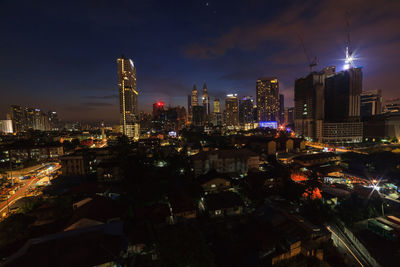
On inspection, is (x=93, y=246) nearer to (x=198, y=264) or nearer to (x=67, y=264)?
(x=67, y=264)

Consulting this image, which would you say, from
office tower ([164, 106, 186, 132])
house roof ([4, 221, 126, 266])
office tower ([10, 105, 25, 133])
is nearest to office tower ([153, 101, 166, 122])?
office tower ([164, 106, 186, 132])

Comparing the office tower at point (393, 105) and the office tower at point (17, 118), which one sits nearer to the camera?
the office tower at point (393, 105)

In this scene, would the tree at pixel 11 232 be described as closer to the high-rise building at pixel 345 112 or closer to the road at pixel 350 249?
the road at pixel 350 249

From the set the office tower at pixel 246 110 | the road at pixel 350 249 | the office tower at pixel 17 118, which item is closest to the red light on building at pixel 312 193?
the road at pixel 350 249

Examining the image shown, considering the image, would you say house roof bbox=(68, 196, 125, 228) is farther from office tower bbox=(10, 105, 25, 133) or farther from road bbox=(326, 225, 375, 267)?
office tower bbox=(10, 105, 25, 133)

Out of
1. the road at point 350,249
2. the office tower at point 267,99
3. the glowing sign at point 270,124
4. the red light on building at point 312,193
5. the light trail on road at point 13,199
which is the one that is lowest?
the road at point 350,249

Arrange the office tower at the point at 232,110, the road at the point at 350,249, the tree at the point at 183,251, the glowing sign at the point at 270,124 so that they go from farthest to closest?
the office tower at the point at 232,110, the glowing sign at the point at 270,124, the road at the point at 350,249, the tree at the point at 183,251
